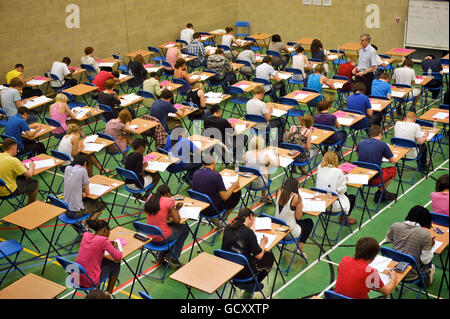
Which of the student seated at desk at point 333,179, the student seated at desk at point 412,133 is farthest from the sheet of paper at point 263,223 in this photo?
the student seated at desk at point 412,133

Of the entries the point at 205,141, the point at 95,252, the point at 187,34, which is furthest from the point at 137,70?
the point at 95,252

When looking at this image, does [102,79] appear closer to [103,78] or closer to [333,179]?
[103,78]

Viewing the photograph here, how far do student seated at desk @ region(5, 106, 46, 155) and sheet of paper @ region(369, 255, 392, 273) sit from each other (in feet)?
24.7

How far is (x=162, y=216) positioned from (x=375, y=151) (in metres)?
4.08

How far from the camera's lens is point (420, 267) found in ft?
24.8

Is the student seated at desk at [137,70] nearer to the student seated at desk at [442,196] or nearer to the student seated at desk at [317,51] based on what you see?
the student seated at desk at [317,51]

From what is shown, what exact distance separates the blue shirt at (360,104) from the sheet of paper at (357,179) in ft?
10.1

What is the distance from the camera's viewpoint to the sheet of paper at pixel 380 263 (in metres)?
7.09

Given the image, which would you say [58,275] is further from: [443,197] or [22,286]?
[443,197]

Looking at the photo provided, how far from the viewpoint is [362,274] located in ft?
21.9

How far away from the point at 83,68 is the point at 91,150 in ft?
21.3

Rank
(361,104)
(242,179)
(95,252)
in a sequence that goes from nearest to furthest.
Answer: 1. (95,252)
2. (242,179)
3. (361,104)

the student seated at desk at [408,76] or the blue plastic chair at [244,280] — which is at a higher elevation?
the student seated at desk at [408,76]
